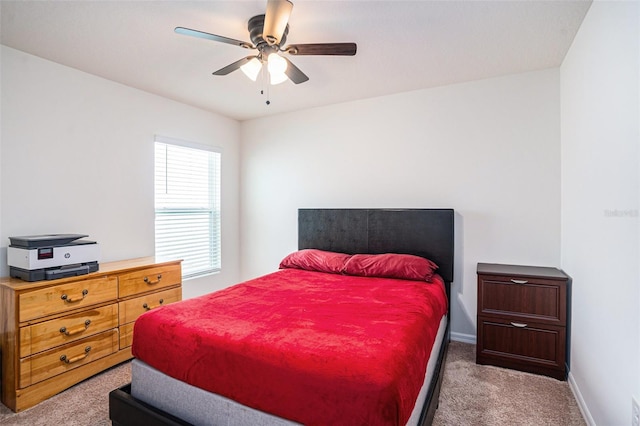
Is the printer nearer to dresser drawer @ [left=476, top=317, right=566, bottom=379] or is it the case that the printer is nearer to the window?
the window

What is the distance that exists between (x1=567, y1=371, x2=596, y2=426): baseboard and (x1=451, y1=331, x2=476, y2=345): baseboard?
82 cm

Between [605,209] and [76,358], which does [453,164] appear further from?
[76,358]

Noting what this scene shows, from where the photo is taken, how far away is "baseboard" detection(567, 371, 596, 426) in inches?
75.8

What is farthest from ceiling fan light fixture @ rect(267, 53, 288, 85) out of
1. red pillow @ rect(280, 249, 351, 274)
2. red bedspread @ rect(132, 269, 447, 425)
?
red pillow @ rect(280, 249, 351, 274)

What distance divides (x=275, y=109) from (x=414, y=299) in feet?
9.55

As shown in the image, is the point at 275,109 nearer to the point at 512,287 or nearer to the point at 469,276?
the point at 469,276

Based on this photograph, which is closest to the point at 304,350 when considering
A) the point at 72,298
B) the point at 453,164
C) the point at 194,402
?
the point at 194,402

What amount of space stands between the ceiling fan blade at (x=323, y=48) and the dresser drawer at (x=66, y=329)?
2443 mm

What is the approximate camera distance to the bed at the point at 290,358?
4.30 feet

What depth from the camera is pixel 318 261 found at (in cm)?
336

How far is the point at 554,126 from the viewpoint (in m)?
2.85

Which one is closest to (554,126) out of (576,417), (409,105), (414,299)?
(409,105)

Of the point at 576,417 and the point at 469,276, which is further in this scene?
the point at 469,276

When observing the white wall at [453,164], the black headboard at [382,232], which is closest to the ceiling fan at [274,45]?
the white wall at [453,164]
